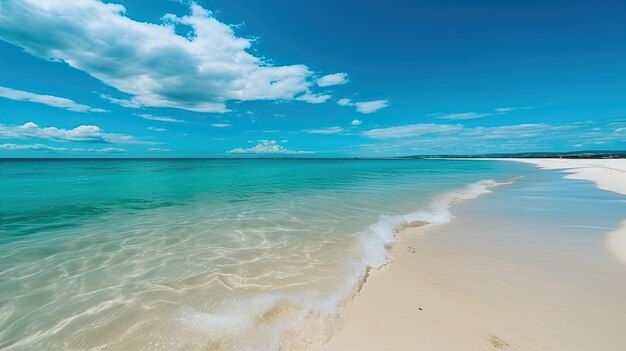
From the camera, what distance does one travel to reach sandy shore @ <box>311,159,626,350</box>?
12.0 ft

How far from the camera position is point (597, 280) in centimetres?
529

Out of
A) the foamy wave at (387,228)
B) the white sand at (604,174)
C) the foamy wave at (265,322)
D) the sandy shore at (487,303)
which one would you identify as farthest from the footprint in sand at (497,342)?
the white sand at (604,174)

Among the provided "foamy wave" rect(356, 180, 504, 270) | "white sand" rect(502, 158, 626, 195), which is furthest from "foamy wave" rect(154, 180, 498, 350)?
"white sand" rect(502, 158, 626, 195)

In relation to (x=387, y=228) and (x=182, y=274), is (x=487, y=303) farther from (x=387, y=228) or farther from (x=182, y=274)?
(x=182, y=274)

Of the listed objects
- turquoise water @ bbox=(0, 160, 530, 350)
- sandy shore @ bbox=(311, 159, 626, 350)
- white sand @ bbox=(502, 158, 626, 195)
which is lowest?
sandy shore @ bbox=(311, 159, 626, 350)

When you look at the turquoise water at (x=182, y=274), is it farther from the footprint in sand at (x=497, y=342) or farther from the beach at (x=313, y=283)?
the footprint in sand at (x=497, y=342)

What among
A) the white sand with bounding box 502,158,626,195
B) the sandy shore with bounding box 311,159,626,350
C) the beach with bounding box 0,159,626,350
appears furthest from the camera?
the white sand with bounding box 502,158,626,195

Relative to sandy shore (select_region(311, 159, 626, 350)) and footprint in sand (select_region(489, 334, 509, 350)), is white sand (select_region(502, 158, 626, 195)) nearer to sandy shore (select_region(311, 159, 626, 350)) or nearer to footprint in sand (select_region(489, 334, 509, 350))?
sandy shore (select_region(311, 159, 626, 350))

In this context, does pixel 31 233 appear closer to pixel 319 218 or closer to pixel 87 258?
pixel 87 258

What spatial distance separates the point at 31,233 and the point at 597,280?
15.1 metres

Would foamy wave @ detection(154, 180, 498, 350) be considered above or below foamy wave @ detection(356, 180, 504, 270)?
below

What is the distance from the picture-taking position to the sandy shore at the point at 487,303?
364cm

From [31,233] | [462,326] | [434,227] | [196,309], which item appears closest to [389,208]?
[434,227]

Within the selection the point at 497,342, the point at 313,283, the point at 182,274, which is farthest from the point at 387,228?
the point at 182,274
